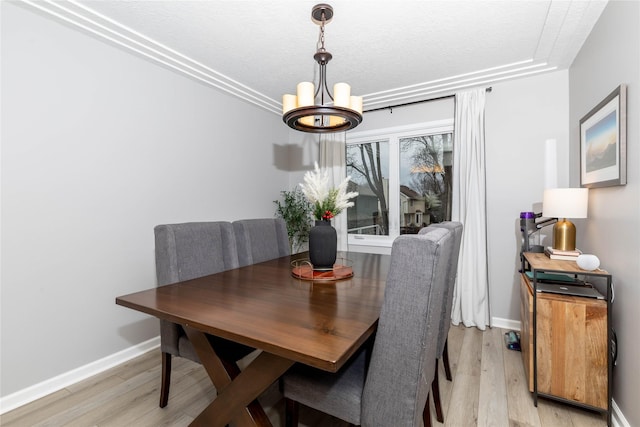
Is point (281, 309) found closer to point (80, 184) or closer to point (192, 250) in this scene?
point (192, 250)

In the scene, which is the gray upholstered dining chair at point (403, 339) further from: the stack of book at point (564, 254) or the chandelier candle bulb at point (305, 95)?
the stack of book at point (564, 254)

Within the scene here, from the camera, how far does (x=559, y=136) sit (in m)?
2.75

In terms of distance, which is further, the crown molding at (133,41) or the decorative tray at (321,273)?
the crown molding at (133,41)

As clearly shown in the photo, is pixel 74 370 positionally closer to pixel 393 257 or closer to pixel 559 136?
pixel 393 257

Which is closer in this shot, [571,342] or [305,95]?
[571,342]

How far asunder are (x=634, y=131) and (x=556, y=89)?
58.7 inches

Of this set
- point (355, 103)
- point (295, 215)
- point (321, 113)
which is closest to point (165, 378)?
point (321, 113)

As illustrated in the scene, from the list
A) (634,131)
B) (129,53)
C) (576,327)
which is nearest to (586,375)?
(576,327)

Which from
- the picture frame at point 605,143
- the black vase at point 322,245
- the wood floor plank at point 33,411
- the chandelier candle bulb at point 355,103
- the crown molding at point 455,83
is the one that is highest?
the crown molding at point 455,83

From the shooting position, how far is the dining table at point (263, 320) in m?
0.96

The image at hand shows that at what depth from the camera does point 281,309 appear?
125 centimetres

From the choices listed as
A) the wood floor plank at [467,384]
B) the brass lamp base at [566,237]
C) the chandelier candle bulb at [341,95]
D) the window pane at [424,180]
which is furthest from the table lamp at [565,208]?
the chandelier candle bulb at [341,95]

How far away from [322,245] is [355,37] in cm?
160

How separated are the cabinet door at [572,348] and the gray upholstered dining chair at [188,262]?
1.68 meters
